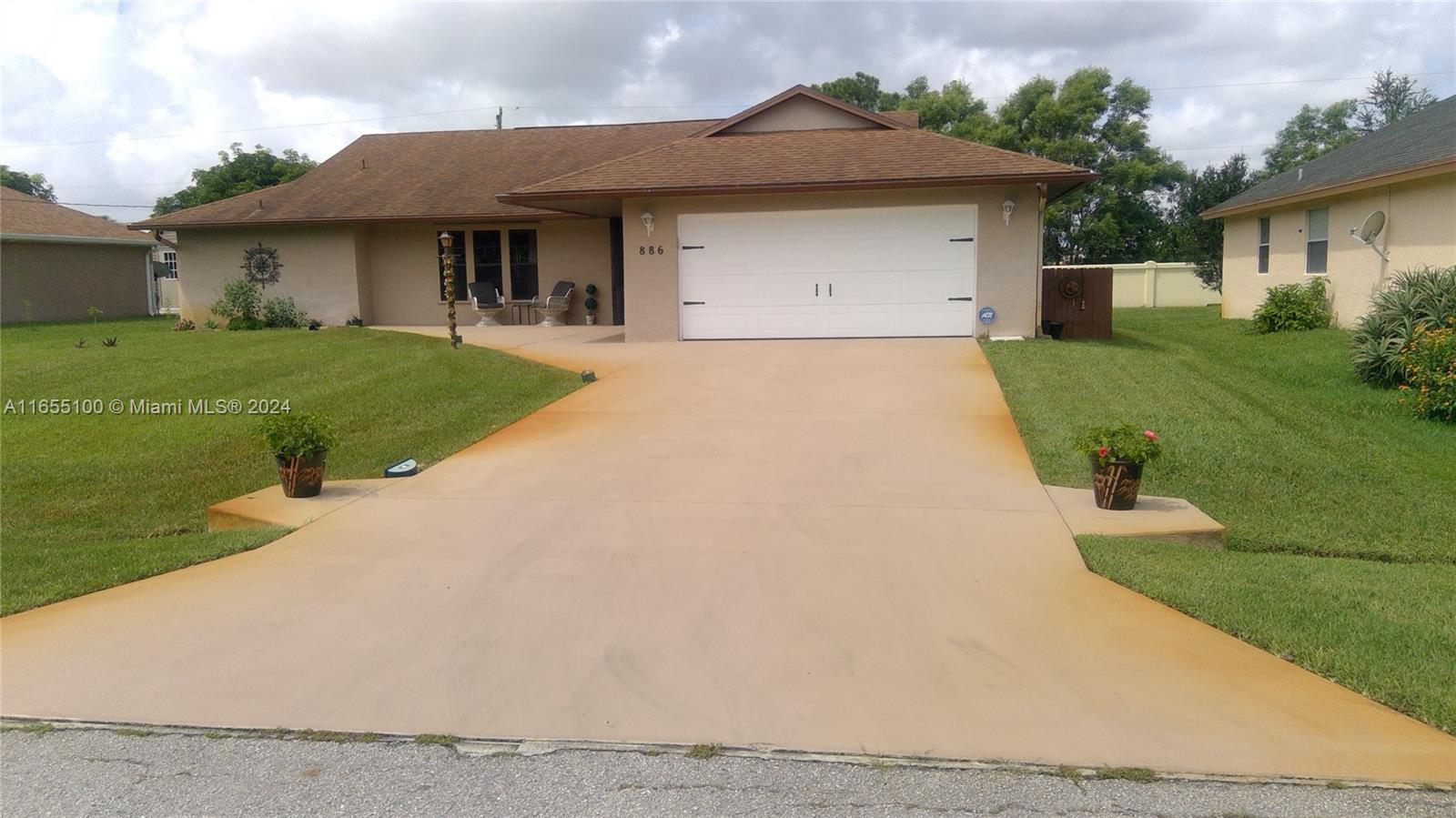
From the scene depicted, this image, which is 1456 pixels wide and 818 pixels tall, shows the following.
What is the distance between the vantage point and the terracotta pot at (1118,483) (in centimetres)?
759

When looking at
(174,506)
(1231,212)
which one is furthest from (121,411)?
(1231,212)

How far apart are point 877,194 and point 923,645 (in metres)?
12.3

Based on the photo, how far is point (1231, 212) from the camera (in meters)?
24.2

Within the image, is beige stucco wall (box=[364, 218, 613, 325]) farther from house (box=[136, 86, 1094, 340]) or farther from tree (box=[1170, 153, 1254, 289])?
tree (box=[1170, 153, 1254, 289])

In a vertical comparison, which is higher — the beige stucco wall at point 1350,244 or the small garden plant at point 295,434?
the beige stucco wall at point 1350,244

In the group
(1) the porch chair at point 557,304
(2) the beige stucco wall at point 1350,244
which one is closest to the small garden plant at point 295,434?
(1) the porch chair at point 557,304

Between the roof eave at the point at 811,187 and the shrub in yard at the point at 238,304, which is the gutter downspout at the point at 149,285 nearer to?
the shrub in yard at the point at 238,304

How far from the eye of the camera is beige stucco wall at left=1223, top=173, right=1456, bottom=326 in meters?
16.4

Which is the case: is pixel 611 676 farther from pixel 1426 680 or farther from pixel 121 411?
pixel 121 411

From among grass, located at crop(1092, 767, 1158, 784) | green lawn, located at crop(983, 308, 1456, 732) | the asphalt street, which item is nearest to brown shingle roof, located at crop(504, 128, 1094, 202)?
green lawn, located at crop(983, 308, 1456, 732)

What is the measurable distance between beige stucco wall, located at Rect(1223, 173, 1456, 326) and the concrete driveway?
11.7 m

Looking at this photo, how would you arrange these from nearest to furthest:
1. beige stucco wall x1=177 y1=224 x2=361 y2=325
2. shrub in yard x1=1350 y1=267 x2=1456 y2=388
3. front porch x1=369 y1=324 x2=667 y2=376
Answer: shrub in yard x1=1350 y1=267 x2=1456 y2=388 < front porch x1=369 y1=324 x2=667 y2=376 < beige stucco wall x1=177 y1=224 x2=361 y2=325

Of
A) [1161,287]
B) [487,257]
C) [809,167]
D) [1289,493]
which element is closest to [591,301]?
[487,257]

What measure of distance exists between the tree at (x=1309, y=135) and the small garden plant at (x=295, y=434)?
58.5 m
